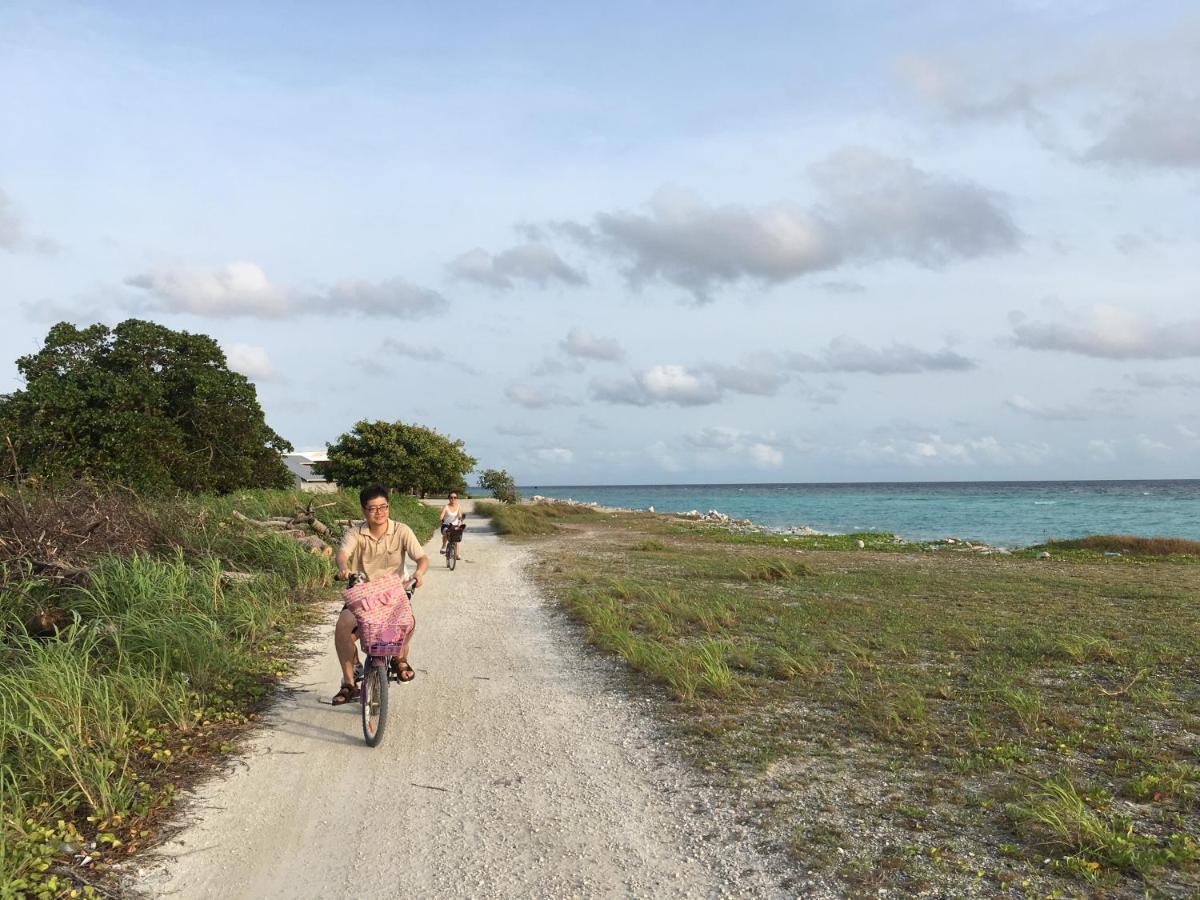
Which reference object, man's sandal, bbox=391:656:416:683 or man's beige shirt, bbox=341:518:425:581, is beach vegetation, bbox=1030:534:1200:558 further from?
man's beige shirt, bbox=341:518:425:581

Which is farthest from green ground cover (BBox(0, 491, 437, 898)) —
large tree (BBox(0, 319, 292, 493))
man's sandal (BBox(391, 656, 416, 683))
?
large tree (BBox(0, 319, 292, 493))

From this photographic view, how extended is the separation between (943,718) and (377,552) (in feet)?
16.1

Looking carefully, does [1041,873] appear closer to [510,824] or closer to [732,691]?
[510,824]

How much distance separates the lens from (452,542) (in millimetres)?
19469

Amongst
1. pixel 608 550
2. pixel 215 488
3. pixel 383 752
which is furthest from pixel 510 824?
pixel 215 488

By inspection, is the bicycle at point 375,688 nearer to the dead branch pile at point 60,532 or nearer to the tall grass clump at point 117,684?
the tall grass clump at point 117,684

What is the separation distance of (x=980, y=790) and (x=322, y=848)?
409 cm

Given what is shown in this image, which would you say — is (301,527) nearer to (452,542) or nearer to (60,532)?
(452,542)

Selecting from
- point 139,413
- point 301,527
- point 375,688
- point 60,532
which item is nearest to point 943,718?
point 375,688

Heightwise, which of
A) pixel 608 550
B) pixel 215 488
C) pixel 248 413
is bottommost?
pixel 608 550

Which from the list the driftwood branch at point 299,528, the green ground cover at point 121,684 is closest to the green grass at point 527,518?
the driftwood branch at point 299,528

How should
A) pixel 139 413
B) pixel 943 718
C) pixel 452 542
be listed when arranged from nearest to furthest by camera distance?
pixel 943 718 → pixel 452 542 → pixel 139 413

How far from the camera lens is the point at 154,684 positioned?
6.82 m

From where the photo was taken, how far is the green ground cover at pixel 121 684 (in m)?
4.79
